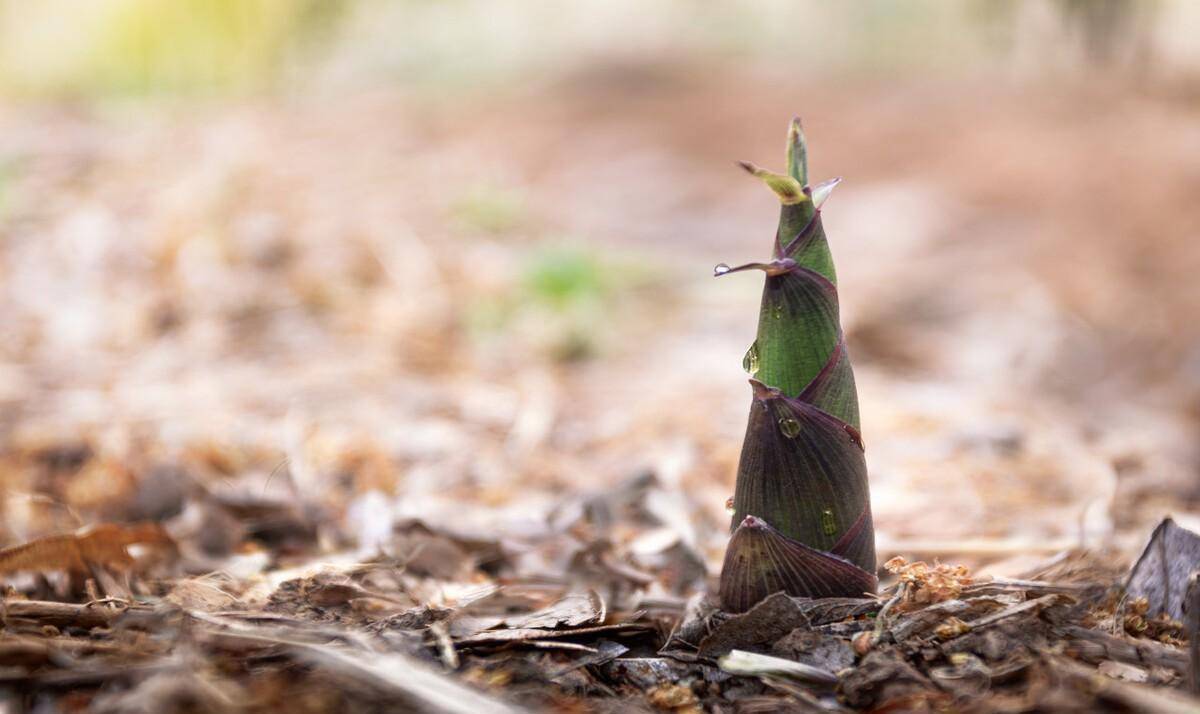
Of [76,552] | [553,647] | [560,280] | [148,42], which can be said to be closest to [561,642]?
[553,647]

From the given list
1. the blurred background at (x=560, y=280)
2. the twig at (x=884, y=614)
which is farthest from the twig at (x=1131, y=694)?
the blurred background at (x=560, y=280)

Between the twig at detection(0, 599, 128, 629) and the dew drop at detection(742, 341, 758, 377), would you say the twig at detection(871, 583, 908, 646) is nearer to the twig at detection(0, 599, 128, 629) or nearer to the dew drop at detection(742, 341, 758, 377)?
the dew drop at detection(742, 341, 758, 377)

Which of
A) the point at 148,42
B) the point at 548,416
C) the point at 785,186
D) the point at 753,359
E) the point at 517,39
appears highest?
the point at 517,39

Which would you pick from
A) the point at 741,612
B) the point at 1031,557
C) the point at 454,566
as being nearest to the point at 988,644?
the point at 741,612

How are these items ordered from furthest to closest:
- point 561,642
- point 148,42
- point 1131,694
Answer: point 148,42 < point 561,642 < point 1131,694

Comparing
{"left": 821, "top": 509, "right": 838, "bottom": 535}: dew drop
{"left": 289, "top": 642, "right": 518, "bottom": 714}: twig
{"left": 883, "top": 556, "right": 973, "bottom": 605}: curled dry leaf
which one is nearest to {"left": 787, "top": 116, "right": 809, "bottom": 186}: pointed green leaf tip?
{"left": 821, "top": 509, "right": 838, "bottom": 535}: dew drop

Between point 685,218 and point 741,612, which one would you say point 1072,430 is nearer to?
point 741,612

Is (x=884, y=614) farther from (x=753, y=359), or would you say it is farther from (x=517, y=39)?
(x=517, y=39)

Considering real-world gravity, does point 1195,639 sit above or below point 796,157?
below
